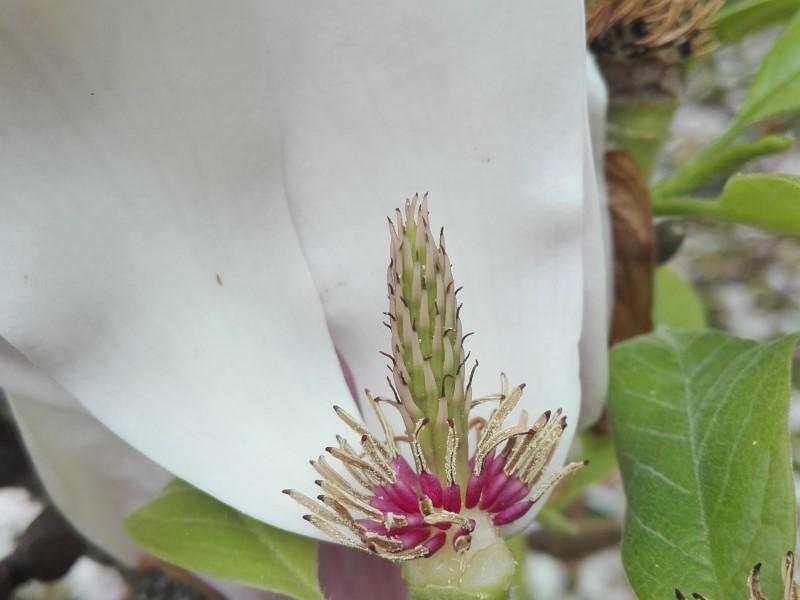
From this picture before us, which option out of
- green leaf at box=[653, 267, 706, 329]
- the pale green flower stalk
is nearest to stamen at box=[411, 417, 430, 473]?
the pale green flower stalk

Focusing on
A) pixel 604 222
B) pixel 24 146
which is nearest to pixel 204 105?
pixel 24 146

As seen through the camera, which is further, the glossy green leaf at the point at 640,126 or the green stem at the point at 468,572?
the glossy green leaf at the point at 640,126

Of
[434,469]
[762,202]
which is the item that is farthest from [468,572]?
[762,202]

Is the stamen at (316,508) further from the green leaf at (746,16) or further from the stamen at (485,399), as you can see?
the green leaf at (746,16)

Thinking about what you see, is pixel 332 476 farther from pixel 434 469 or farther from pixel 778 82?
pixel 778 82

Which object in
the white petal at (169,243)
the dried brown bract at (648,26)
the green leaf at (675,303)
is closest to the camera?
the white petal at (169,243)

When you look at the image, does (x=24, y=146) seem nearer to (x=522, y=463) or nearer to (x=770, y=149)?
(x=522, y=463)

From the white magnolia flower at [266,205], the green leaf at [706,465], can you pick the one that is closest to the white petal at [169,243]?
the white magnolia flower at [266,205]
